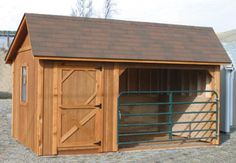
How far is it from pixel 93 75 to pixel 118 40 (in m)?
1.20

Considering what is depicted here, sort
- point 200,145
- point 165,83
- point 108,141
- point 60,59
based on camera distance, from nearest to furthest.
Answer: point 60,59, point 108,141, point 200,145, point 165,83

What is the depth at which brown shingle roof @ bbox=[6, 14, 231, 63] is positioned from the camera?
31.2 feet

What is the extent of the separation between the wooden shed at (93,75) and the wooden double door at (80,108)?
0.07 feet

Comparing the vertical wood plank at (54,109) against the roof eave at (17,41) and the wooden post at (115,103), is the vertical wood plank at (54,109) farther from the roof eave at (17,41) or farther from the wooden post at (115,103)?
the roof eave at (17,41)

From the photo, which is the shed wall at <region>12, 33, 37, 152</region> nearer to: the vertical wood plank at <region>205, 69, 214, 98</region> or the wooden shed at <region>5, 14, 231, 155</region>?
the wooden shed at <region>5, 14, 231, 155</region>

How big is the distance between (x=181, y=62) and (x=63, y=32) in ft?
9.61

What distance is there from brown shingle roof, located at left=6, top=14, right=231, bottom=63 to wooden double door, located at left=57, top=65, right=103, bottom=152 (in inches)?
18.0

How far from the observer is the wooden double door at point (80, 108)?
946 centimetres

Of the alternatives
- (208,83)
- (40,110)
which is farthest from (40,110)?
(208,83)

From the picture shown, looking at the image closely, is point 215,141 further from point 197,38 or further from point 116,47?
point 116,47

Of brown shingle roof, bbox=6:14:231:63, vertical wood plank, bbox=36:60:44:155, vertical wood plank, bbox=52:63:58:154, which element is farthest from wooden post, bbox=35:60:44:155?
brown shingle roof, bbox=6:14:231:63

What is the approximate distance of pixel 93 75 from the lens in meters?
9.73

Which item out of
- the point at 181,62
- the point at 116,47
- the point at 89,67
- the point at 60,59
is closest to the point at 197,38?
the point at 181,62

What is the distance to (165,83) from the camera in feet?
43.4
